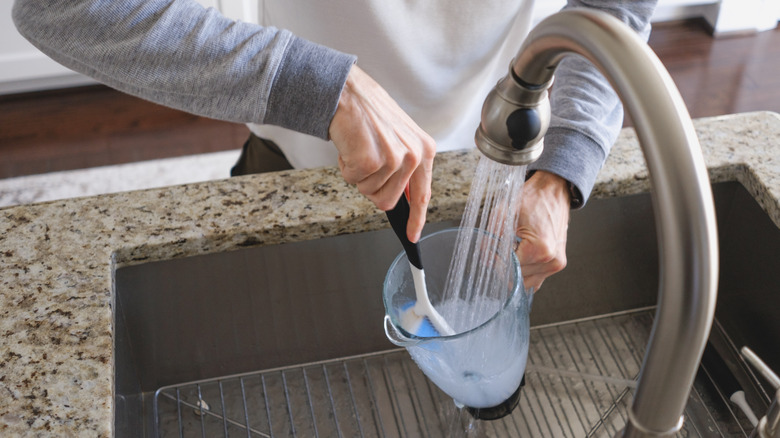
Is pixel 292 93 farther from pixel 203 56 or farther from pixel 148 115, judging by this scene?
pixel 148 115

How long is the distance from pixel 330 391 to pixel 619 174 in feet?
1.27

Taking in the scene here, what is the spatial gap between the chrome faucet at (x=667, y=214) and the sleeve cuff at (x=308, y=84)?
0.87 feet

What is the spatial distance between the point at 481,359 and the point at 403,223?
5.3 inches

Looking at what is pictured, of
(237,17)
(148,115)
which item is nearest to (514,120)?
(237,17)

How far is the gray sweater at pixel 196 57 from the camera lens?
0.60m

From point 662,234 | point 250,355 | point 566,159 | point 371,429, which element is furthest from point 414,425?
point 662,234

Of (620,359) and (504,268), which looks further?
(620,359)

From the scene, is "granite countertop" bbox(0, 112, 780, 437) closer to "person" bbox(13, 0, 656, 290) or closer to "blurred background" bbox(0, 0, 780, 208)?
"person" bbox(13, 0, 656, 290)

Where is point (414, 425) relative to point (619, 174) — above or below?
below

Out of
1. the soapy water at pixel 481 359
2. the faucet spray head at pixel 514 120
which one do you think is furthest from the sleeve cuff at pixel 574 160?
the faucet spray head at pixel 514 120

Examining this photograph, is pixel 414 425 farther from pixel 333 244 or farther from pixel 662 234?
pixel 662 234

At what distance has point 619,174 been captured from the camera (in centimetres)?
80

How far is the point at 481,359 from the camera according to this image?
0.65 meters

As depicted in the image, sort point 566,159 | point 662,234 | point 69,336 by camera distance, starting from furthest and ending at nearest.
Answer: point 566,159, point 69,336, point 662,234
